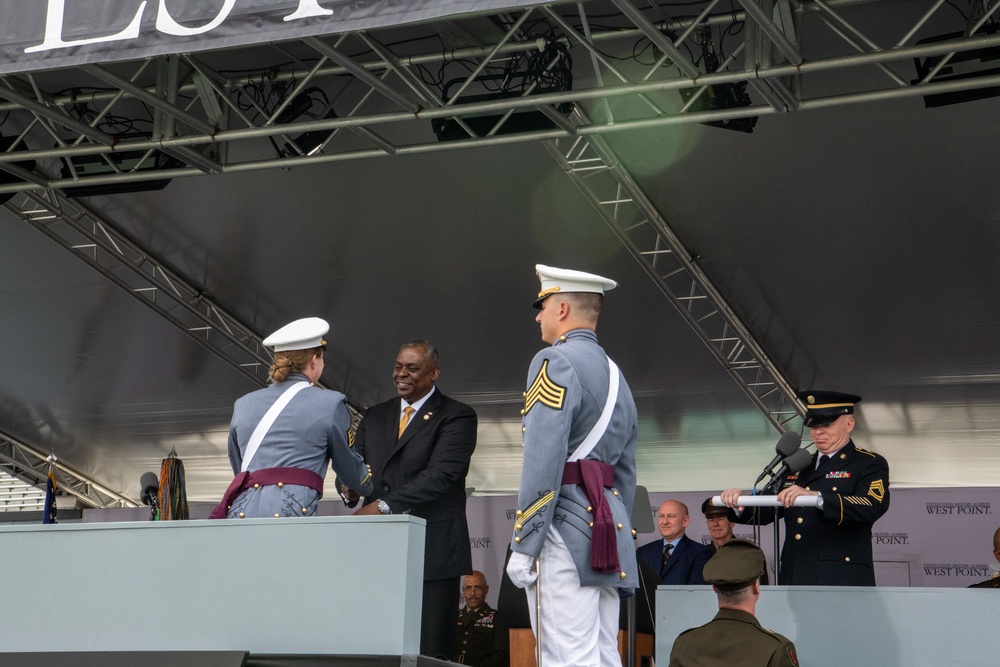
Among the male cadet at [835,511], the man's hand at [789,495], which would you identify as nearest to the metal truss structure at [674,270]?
the male cadet at [835,511]

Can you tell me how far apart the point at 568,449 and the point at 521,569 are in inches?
14.4

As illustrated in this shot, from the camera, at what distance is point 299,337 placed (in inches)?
142

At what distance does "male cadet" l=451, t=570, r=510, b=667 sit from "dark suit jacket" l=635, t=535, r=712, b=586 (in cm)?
157

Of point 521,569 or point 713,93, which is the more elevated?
point 713,93

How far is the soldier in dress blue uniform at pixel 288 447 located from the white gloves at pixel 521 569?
28.7 inches

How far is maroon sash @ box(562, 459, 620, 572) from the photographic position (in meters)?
3.04

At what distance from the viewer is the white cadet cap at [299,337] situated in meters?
3.60

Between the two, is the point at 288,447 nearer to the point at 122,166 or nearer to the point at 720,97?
the point at 720,97

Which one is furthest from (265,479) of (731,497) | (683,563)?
(683,563)

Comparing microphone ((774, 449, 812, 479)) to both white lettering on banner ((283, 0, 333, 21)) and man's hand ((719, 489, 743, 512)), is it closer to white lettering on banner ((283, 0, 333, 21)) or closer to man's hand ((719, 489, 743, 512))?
man's hand ((719, 489, 743, 512))

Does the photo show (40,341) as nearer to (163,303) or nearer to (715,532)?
(163,303)

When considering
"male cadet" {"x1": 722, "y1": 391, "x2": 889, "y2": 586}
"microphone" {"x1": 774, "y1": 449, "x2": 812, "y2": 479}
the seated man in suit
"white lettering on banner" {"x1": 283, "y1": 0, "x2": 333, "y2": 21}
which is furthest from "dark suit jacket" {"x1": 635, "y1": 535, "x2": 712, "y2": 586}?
"white lettering on banner" {"x1": 283, "y1": 0, "x2": 333, "y2": 21}

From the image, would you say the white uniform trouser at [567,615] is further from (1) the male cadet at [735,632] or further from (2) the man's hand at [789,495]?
(2) the man's hand at [789,495]

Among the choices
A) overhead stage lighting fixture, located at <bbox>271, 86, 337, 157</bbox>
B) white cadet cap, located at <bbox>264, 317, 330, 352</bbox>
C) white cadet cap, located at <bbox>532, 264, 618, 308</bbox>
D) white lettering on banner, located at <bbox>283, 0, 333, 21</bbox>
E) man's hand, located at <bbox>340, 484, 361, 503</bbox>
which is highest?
overhead stage lighting fixture, located at <bbox>271, 86, 337, 157</bbox>
